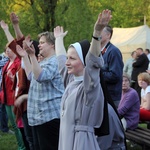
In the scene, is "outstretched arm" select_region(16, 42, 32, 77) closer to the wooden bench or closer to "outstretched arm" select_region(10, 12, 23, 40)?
"outstretched arm" select_region(10, 12, 23, 40)

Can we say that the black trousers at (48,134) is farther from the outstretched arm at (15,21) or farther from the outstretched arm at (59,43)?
the outstretched arm at (15,21)

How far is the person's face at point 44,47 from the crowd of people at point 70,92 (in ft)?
0.04

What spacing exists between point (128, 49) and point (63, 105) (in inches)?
815

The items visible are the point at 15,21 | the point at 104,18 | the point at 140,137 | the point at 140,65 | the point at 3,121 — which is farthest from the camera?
the point at 140,65

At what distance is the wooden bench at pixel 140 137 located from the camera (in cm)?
580

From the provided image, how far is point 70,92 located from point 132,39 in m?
20.3

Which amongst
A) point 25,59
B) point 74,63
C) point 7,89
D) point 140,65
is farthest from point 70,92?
point 140,65

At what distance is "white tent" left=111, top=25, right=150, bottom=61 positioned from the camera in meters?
22.7

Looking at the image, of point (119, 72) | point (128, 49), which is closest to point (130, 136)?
point (119, 72)

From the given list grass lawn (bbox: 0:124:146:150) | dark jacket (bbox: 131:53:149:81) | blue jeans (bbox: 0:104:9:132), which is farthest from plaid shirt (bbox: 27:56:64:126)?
dark jacket (bbox: 131:53:149:81)

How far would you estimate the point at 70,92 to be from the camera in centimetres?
337

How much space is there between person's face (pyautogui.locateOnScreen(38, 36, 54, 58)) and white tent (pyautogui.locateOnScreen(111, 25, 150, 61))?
18.3m

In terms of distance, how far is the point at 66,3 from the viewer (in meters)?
13.7

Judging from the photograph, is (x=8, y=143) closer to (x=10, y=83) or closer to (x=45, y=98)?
(x=10, y=83)
